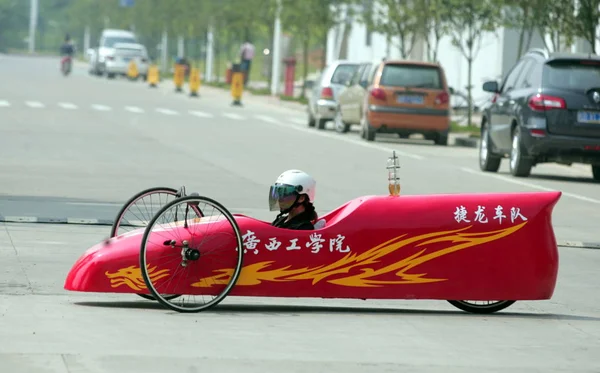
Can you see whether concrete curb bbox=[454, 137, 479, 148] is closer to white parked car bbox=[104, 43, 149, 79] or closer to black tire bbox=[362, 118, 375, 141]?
black tire bbox=[362, 118, 375, 141]

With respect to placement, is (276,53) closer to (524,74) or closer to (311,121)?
(311,121)

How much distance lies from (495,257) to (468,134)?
2416 cm

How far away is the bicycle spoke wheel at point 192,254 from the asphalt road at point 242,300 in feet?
0.57

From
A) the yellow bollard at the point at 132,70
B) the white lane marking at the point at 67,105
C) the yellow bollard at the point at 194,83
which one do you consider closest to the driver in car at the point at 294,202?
the white lane marking at the point at 67,105

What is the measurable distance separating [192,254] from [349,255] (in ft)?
3.29

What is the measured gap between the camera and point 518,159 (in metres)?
22.9

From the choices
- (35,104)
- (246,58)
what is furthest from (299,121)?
(246,58)

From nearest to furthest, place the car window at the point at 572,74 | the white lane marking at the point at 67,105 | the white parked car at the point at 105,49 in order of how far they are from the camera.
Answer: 1. the car window at the point at 572,74
2. the white lane marking at the point at 67,105
3. the white parked car at the point at 105,49

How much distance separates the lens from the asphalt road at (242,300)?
8188mm

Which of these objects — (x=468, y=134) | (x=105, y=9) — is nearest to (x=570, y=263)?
(x=468, y=134)

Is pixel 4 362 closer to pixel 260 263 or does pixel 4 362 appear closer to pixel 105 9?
pixel 260 263

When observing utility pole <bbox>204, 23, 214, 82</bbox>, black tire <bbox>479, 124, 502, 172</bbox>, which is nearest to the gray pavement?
black tire <bbox>479, 124, 502, 172</bbox>

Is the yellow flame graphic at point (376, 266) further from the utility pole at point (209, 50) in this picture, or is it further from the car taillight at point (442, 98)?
the utility pole at point (209, 50)

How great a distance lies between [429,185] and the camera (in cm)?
2078
